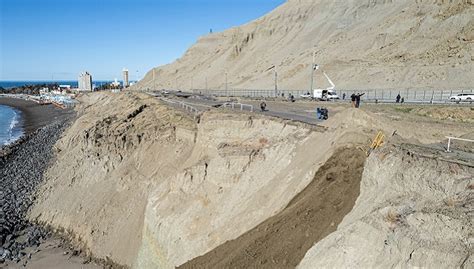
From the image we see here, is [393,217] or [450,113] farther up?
[450,113]

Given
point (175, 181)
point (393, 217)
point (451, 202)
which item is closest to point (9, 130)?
point (175, 181)

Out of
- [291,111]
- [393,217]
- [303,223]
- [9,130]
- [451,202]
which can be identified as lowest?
[9,130]

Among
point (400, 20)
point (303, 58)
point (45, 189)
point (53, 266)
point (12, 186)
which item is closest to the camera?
point (53, 266)

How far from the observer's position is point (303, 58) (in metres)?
90.9

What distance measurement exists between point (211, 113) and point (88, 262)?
12210 millimetres

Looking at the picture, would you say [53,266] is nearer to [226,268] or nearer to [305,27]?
[226,268]

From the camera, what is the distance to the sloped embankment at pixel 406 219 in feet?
26.7

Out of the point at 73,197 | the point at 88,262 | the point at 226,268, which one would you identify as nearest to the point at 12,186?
the point at 73,197

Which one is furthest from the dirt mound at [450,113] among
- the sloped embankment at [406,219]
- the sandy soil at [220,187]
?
the sloped embankment at [406,219]

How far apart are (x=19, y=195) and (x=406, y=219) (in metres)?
33.5

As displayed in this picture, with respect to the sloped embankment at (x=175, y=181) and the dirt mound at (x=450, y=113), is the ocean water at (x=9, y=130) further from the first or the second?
the dirt mound at (x=450, y=113)

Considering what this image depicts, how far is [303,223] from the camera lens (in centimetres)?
1296

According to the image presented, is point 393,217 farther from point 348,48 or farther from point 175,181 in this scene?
point 348,48

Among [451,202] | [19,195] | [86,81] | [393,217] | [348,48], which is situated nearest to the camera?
[451,202]
